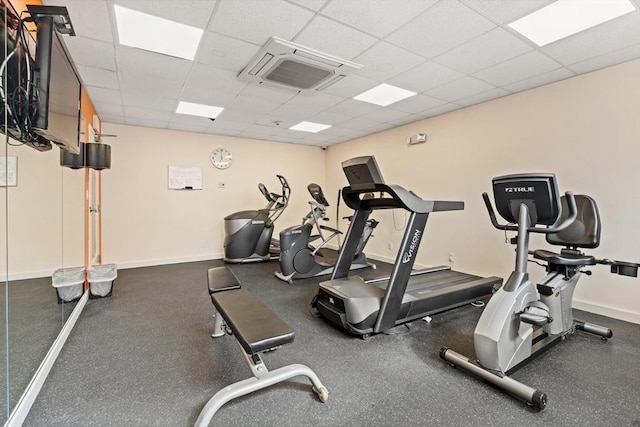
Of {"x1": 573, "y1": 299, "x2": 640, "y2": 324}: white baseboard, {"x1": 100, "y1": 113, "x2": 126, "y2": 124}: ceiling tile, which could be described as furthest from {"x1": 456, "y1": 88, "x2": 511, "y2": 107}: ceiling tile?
{"x1": 100, "y1": 113, "x2": 126, "y2": 124}: ceiling tile

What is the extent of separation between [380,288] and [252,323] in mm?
1573

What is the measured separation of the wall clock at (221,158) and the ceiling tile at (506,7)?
513 centimetres

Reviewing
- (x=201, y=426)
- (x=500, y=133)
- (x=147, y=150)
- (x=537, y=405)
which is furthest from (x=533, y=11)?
(x=147, y=150)

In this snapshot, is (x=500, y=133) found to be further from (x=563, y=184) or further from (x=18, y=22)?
(x=18, y=22)

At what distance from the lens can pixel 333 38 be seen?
2.50 metres

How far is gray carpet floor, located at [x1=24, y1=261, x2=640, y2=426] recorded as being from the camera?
1689 millimetres

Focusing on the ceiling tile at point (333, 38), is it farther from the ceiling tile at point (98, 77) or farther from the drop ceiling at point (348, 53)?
the ceiling tile at point (98, 77)

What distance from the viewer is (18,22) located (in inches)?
62.1

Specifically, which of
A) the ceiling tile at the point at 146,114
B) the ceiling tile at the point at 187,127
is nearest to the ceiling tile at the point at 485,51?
the ceiling tile at the point at 146,114

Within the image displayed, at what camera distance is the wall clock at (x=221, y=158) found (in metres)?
6.10

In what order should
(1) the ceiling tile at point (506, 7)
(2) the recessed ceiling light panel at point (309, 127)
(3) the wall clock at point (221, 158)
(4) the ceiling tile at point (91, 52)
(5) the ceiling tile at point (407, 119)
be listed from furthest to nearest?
(3) the wall clock at point (221, 158)
(2) the recessed ceiling light panel at point (309, 127)
(5) the ceiling tile at point (407, 119)
(4) the ceiling tile at point (91, 52)
(1) the ceiling tile at point (506, 7)

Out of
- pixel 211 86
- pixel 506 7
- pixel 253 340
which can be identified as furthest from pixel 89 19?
pixel 506 7

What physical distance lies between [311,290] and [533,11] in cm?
360

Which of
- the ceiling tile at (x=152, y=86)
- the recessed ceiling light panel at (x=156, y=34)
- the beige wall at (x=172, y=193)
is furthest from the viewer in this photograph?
the beige wall at (x=172, y=193)
